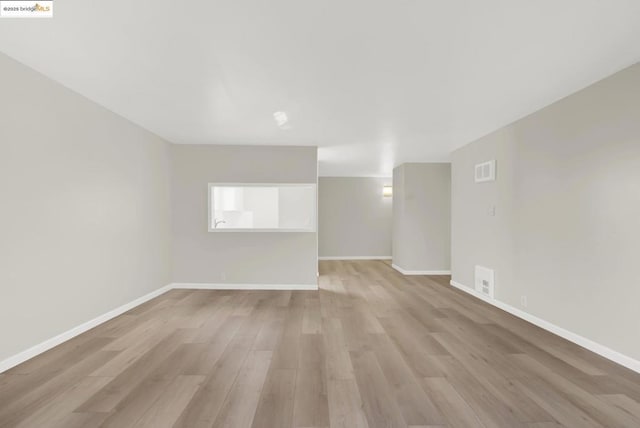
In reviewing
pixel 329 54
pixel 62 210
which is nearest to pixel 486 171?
pixel 329 54

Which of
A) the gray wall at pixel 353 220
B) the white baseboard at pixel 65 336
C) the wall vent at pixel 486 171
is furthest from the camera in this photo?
the gray wall at pixel 353 220

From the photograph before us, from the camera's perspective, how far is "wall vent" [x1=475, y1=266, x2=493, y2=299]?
4523 mm

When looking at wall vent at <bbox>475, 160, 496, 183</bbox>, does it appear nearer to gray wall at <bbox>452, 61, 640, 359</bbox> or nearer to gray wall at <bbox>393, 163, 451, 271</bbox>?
gray wall at <bbox>452, 61, 640, 359</bbox>

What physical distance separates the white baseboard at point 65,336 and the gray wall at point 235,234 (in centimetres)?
108

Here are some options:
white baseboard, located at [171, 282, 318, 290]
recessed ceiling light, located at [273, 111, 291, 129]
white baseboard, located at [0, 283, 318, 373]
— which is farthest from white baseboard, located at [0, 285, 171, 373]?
recessed ceiling light, located at [273, 111, 291, 129]

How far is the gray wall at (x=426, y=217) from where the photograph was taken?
6926mm

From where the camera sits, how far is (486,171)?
15.3 ft

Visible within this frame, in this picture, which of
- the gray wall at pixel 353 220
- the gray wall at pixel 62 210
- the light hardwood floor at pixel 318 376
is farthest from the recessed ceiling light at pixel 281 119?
the gray wall at pixel 353 220

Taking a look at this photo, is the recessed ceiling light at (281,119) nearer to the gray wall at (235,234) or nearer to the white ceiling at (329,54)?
the white ceiling at (329,54)

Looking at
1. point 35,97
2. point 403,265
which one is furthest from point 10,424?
point 403,265

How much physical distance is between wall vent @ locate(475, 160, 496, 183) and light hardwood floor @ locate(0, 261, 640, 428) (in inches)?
76.6

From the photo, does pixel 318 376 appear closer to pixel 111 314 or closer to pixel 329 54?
pixel 329 54

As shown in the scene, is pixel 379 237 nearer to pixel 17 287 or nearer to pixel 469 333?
pixel 469 333

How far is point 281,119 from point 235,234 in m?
2.37
